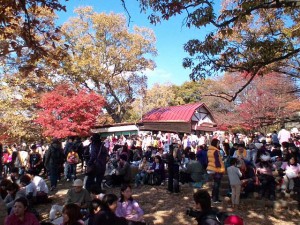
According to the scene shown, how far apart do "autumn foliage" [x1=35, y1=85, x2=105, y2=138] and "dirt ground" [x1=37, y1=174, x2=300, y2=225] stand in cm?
1041

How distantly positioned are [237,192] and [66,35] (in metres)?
23.2

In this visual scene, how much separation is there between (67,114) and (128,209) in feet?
50.3

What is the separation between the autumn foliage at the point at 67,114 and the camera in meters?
19.8

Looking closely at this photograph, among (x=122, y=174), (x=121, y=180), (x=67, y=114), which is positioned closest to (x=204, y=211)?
(x=122, y=174)

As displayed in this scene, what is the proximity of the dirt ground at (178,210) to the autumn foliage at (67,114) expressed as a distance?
1041 cm

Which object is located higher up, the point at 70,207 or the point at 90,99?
the point at 90,99

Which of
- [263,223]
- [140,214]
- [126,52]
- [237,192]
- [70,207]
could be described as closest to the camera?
[70,207]

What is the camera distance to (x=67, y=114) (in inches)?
801

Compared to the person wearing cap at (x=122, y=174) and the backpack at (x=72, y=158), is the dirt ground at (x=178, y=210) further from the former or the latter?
the backpack at (x=72, y=158)

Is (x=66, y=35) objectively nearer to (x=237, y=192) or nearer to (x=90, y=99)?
(x=90, y=99)

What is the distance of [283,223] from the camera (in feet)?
24.1

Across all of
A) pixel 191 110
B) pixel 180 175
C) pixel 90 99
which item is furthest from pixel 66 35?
pixel 180 175

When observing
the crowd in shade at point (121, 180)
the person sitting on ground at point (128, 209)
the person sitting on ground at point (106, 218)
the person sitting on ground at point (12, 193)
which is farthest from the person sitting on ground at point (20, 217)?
the person sitting on ground at point (12, 193)

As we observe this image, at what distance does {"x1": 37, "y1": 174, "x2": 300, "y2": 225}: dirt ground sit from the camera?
24.3ft
